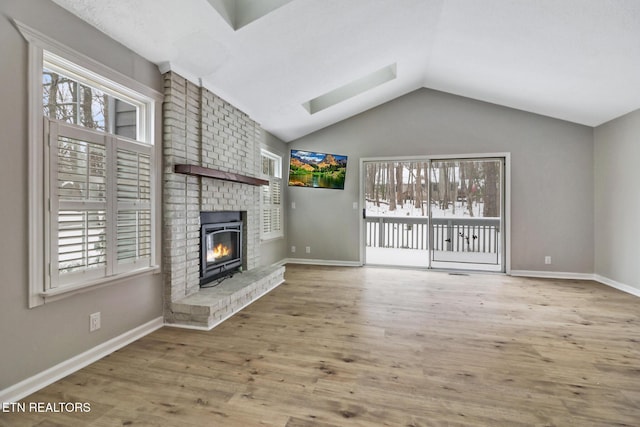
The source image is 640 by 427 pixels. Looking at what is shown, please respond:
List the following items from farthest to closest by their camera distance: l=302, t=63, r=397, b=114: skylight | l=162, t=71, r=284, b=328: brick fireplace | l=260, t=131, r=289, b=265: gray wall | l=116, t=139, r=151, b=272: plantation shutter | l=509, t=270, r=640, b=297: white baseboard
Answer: l=260, t=131, r=289, b=265: gray wall → l=302, t=63, r=397, b=114: skylight → l=509, t=270, r=640, b=297: white baseboard → l=162, t=71, r=284, b=328: brick fireplace → l=116, t=139, r=151, b=272: plantation shutter

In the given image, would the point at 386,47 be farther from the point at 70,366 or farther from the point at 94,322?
the point at 70,366

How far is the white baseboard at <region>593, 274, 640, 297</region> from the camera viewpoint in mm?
3780

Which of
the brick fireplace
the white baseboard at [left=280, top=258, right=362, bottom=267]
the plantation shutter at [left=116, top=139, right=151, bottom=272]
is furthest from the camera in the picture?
the white baseboard at [left=280, top=258, right=362, bottom=267]

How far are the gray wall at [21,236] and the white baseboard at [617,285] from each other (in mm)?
6036

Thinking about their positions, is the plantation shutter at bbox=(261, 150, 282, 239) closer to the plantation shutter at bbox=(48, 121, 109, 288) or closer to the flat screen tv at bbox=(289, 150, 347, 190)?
the flat screen tv at bbox=(289, 150, 347, 190)

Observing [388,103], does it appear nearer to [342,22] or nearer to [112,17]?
[342,22]

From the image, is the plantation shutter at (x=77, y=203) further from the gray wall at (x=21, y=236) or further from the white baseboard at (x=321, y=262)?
the white baseboard at (x=321, y=262)

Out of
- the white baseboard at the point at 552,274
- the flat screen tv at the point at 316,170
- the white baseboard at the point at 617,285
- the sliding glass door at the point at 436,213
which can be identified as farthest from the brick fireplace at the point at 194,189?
the white baseboard at the point at 617,285

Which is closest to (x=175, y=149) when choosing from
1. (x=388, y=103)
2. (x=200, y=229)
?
(x=200, y=229)

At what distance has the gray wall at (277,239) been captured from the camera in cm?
502

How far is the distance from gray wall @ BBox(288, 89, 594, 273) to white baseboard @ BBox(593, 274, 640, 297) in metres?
0.17

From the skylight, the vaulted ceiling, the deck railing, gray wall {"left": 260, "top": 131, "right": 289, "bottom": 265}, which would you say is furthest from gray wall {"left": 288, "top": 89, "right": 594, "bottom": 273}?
the deck railing

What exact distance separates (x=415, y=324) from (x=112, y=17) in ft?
11.6

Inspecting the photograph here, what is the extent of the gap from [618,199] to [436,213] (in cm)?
269
